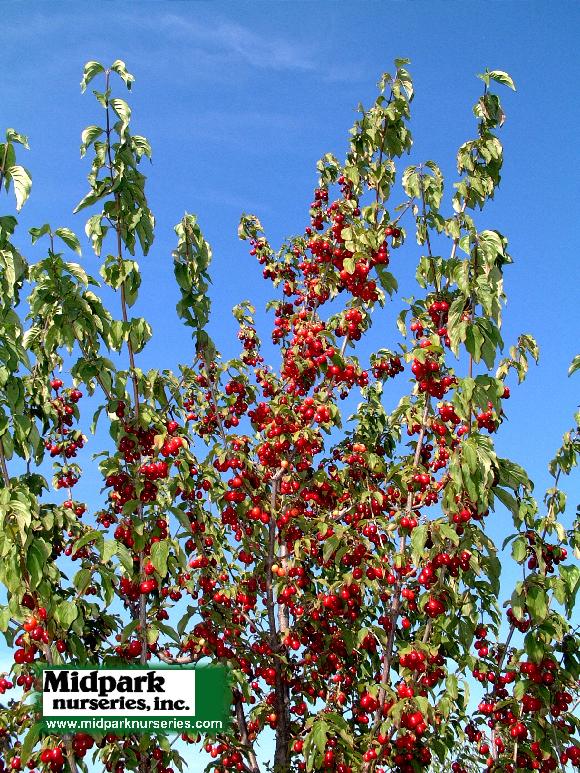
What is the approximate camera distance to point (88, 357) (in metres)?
5.88

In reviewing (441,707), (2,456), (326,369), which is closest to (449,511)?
(441,707)

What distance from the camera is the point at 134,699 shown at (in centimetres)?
631

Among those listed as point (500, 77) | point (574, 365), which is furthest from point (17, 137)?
point (574, 365)

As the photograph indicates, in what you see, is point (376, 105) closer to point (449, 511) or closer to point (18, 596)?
point (449, 511)

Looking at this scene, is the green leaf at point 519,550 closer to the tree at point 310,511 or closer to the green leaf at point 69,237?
the tree at point 310,511

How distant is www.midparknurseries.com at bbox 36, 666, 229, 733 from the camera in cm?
582

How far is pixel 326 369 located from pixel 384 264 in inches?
48.2

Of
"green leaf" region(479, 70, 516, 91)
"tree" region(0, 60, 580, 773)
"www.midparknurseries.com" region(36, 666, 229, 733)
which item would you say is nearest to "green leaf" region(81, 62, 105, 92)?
"tree" region(0, 60, 580, 773)

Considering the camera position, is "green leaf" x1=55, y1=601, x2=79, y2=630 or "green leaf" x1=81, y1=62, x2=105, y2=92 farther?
"green leaf" x1=81, y1=62, x2=105, y2=92

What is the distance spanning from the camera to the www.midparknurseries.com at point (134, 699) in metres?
5.82

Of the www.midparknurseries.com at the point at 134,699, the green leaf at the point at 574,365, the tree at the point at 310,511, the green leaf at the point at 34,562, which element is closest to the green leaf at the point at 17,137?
the tree at the point at 310,511

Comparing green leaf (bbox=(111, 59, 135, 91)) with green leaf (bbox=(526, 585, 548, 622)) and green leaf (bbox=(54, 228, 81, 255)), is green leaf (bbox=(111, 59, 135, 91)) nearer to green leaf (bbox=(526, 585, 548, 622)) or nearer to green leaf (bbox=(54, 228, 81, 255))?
green leaf (bbox=(54, 228, 81, 255))

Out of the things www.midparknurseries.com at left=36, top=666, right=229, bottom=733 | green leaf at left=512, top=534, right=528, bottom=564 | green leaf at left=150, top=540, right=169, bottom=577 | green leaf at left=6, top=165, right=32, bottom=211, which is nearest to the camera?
green leaf at left=6, top=165, right=32, bottom=211

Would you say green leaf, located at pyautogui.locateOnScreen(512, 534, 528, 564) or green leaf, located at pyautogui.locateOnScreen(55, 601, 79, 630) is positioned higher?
green leaf, located at pyautogui.locateOnScreen(512, 534, 528, 564)
